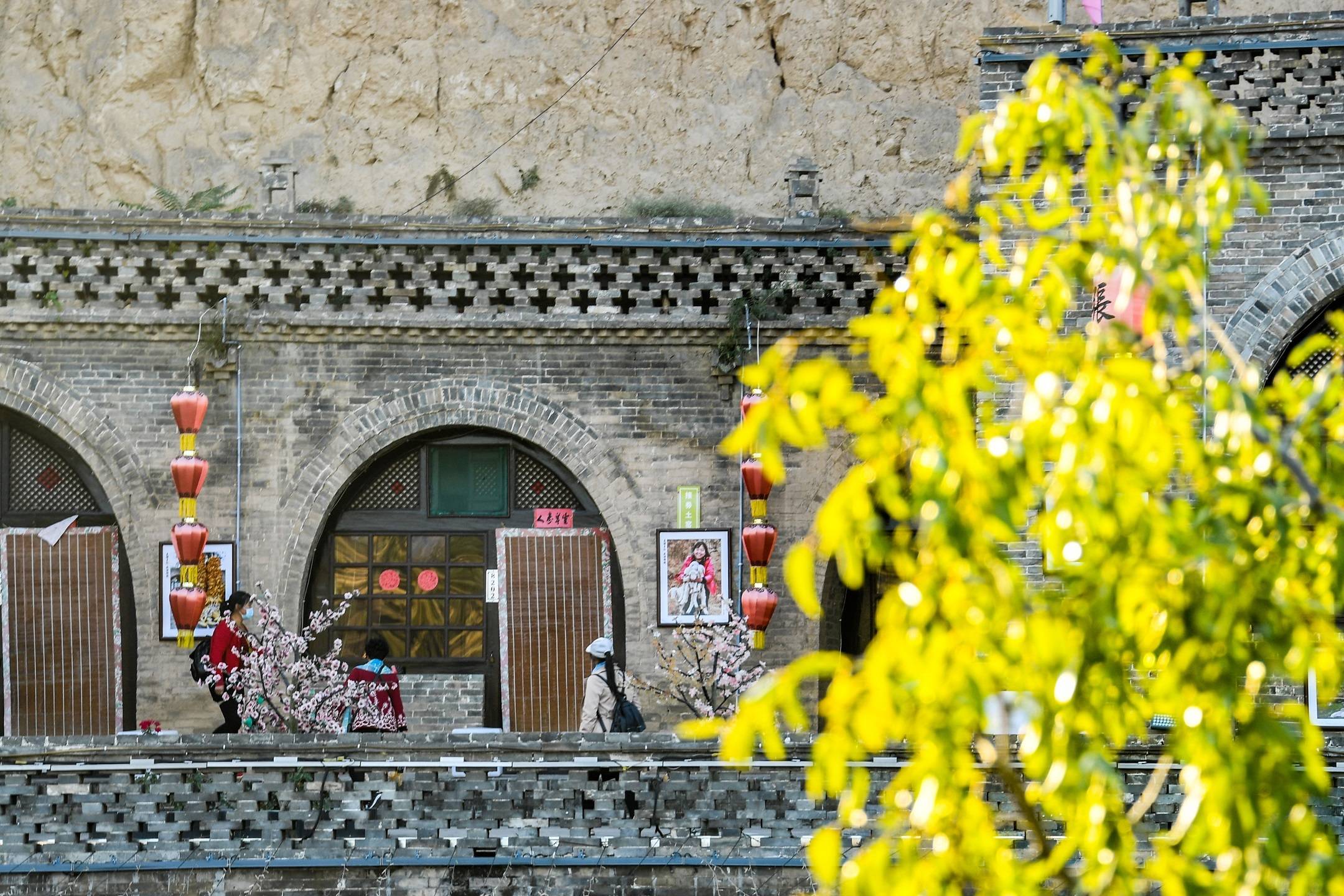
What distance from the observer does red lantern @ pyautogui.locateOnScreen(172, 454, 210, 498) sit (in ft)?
47.4

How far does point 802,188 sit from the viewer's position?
15.9 m

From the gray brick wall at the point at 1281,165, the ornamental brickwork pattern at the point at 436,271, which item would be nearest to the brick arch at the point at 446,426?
the ornamental brickwork pattern at the point at 436,271

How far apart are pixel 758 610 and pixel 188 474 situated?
190 inches

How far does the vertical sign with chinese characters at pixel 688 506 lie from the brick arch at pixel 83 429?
4.53m

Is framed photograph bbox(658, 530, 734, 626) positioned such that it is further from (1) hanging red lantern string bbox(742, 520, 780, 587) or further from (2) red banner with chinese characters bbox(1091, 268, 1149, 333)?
(2) red banner with chinese characters bbox(1091, 268, 1149, 333)

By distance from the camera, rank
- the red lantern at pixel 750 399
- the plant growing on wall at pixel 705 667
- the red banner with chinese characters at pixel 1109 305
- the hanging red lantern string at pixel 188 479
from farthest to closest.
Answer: the plant growing on wall at pixel 705 667
the hanging red lantern string at pixel 188 479
the red lantern at pixel 750 399
the red banner with chinese characters at pixel 1109 305

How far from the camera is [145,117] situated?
22.8 m

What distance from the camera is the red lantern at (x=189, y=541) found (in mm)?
14320

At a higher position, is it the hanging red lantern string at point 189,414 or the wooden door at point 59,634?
the hanging red lantern string at point 189,414

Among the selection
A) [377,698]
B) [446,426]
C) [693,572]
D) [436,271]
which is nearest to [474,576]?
[446,426]

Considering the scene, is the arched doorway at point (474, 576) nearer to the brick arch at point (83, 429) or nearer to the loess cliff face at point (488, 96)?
the brick arch at point (83, 429)

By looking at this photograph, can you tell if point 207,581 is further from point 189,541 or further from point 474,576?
point 474,576

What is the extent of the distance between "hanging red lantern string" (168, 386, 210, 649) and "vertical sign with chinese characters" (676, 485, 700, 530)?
401 cm

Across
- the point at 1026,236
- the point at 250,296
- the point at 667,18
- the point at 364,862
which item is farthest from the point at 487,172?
the point at 364,862
